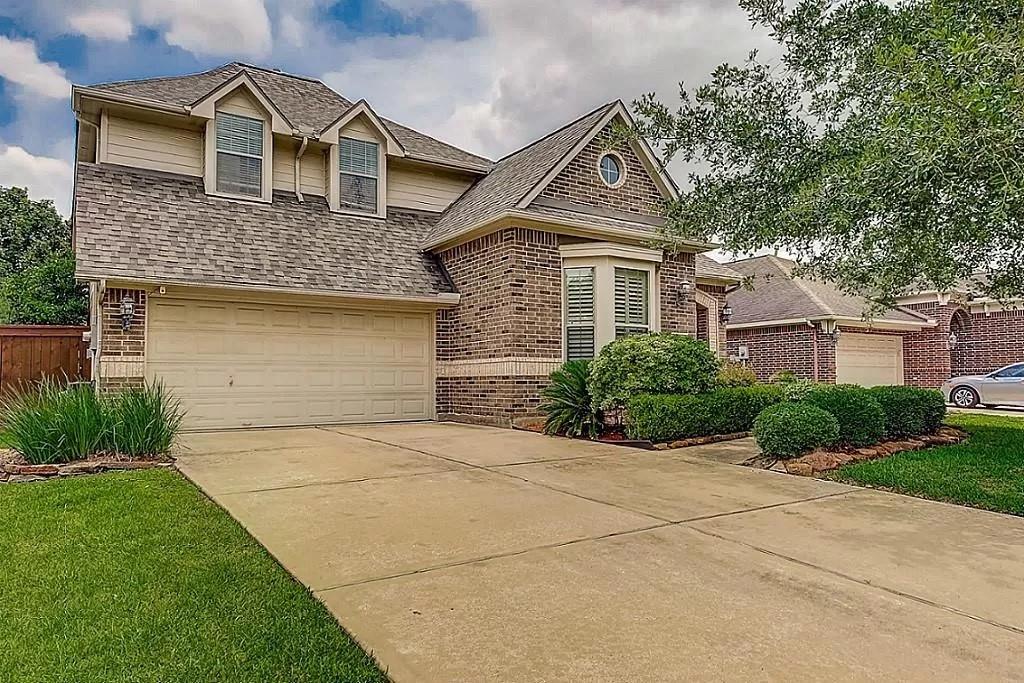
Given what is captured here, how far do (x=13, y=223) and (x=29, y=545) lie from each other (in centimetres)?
2164

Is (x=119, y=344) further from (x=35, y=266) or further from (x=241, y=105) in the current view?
(x=35, y=266)

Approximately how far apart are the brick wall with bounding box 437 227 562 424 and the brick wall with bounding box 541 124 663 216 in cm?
105

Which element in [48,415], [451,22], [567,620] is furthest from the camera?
[451,22]

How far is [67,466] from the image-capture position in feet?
22.7

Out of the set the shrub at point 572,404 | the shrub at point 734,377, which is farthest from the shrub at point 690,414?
the shrub at point 734,377

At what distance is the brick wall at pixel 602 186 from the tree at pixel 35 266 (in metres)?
12.1

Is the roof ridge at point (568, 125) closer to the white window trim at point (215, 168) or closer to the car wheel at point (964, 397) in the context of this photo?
the white window trim at point (215, 168)

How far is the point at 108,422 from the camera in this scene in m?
7.38

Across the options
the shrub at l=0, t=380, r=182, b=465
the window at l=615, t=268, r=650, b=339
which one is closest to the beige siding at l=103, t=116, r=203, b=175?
the shrub at l=0, t=380, r=182, b=465

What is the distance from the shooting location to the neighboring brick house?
19516mm

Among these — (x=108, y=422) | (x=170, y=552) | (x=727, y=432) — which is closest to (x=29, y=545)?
(x=170, y=552)

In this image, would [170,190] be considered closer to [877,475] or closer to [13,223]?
[877,475]

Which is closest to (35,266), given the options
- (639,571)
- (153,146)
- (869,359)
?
(153,146)

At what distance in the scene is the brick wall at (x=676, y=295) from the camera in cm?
1304
